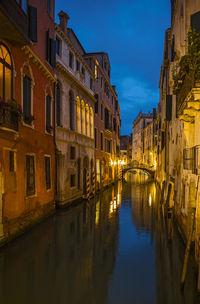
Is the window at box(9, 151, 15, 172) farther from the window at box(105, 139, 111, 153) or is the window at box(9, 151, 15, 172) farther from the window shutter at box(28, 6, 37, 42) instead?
the window at box(105, 139, 111, 153)

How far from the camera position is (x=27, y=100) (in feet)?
35.4

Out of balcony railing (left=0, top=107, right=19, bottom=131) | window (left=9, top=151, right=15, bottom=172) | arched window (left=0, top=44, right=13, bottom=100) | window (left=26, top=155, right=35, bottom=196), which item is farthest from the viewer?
window (left=26, top=155, right=35, bottom=196)

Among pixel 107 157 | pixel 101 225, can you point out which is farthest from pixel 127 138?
pixel 101 225

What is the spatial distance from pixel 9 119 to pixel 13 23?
2887mm

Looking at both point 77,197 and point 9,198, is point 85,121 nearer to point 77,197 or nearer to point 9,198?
point 77,197

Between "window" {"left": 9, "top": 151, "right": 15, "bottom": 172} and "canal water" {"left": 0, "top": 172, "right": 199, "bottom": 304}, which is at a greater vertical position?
"window" {"left": 9, "top": 151, "right": 15, "bottom": 172}

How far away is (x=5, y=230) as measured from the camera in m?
8.39

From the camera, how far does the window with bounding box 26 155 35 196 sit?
10.5m

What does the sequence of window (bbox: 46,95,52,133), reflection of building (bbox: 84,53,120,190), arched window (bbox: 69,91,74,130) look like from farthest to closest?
reflection of building (bbox: 84,53,120,190), arched window (bbox: 69,91,74,130), window (bbox: 46,95,52,133)

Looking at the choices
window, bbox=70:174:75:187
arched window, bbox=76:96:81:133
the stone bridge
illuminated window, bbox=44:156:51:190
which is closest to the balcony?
illuminated window, bbox=44:156:51:190

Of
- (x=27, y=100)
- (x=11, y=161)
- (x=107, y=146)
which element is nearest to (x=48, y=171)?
(x=27, y=100)

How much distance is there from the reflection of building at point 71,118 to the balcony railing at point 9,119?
5.78 meters

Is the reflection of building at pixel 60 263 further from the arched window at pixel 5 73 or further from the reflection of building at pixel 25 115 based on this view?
the arched window at pixel 5 73

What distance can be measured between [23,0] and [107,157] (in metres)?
21.9
